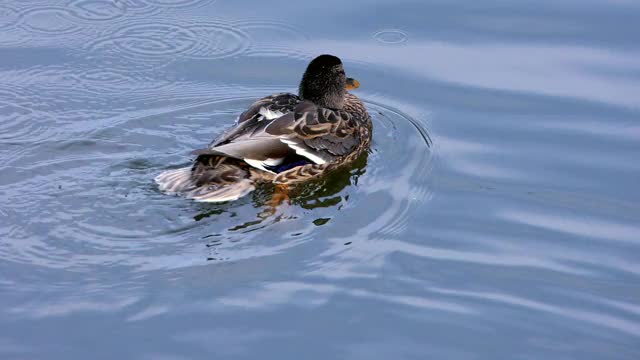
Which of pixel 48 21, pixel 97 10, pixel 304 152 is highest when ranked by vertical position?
pixel 97 10

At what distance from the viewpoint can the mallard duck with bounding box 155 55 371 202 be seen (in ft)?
27.5

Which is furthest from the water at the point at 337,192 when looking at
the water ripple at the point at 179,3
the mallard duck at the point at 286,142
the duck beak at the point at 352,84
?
the duck beak at the point at 352,84

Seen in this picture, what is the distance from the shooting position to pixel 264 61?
10336 millimetres

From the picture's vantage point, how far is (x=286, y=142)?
8.92m

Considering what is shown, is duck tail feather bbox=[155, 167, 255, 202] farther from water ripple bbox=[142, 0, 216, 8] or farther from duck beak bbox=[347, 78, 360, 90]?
water ripple bbox=[142, 0, 216, 8]

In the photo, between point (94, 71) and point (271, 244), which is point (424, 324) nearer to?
point (271, 244)

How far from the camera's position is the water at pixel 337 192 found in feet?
21.7

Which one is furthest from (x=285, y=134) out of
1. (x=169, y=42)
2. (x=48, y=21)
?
(x=48, y=21)

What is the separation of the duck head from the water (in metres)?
0.44

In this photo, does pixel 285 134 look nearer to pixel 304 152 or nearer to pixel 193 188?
pixel 304 152

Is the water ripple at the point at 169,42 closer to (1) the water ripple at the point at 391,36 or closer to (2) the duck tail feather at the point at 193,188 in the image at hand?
(1) the water ripple at the point at 391,36

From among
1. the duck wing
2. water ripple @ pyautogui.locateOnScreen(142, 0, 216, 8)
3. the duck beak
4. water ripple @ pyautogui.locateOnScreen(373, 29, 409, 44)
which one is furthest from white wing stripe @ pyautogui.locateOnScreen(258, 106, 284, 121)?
water ripple @ pyautogui.locateOnScreen(142, 0, 216, 8)

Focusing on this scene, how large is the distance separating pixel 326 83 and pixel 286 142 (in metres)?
0.84

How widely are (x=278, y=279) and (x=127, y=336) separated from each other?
1083mm
